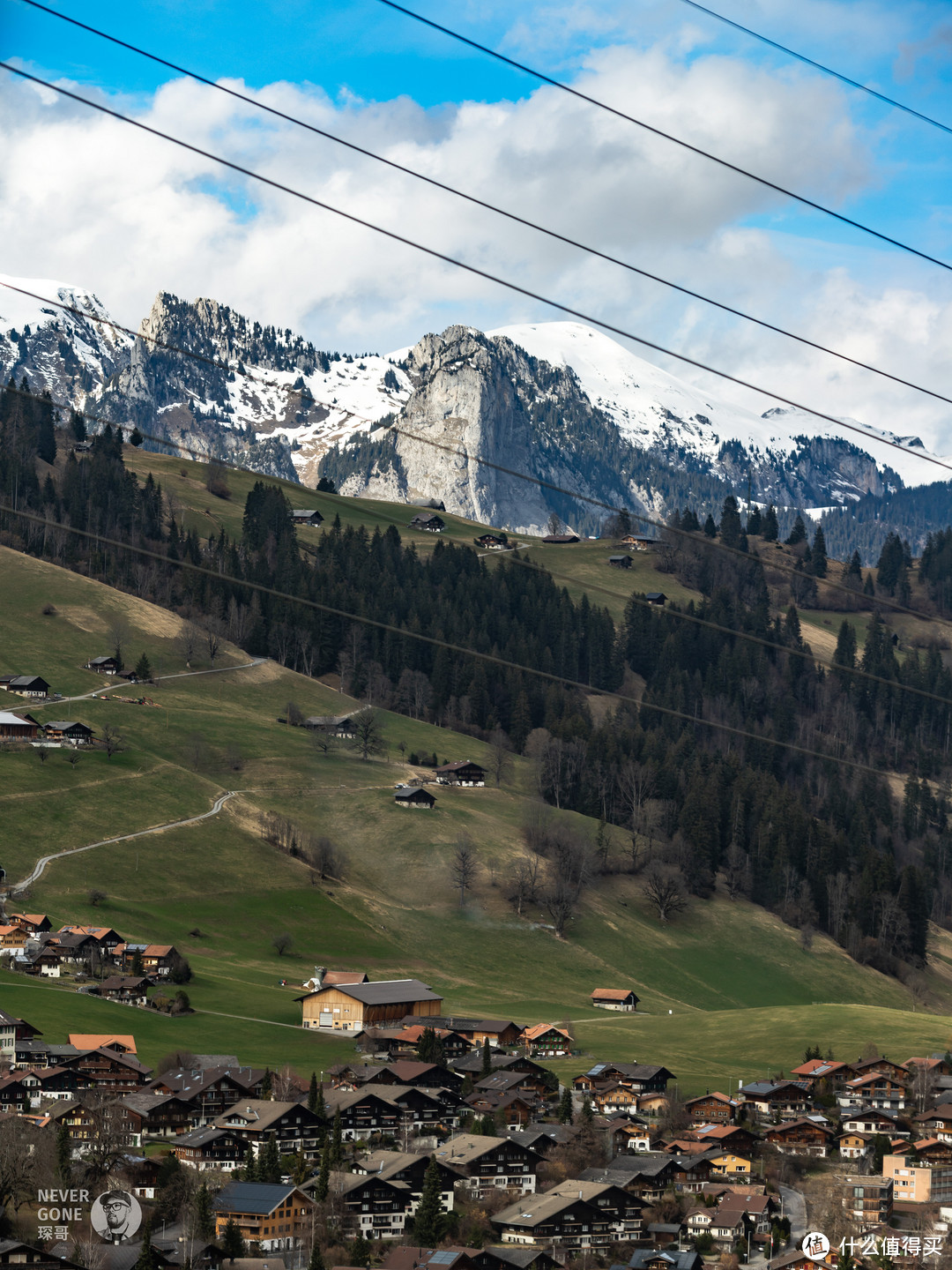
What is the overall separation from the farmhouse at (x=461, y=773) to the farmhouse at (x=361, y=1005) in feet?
198

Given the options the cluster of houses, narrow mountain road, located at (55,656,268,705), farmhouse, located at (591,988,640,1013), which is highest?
narrow mountain road, located at (55,656,268,705)

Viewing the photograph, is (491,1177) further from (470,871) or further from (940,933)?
(940,933)

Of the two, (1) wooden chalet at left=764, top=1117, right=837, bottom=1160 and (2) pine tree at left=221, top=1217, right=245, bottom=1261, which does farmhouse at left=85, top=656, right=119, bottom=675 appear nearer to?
(1) wooden chalet at left=764, top=1117, right=837, bottom=1160

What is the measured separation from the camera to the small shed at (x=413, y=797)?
499 feet

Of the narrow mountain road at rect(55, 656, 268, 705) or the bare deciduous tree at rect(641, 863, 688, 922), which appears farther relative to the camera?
the narrow mountain road at rect(55, 656, 268, 705)

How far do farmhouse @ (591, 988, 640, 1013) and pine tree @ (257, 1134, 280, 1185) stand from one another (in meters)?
60.5

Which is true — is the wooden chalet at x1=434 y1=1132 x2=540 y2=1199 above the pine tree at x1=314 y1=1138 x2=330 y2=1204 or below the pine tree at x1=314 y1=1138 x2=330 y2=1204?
below

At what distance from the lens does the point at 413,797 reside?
152 m

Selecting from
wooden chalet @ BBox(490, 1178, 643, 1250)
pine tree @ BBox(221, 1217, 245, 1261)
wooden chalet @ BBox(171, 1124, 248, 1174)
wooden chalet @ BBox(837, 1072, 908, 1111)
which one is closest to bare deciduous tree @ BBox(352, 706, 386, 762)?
wooden chalet @ BBox(837, 1072, 908, 1111)

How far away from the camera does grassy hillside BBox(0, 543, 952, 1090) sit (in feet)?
329

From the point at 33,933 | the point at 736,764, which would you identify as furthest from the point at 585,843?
the point at 33,933

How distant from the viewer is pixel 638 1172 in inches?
2530

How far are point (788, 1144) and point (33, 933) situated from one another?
57.2 metres

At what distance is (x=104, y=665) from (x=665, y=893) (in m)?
71.4
